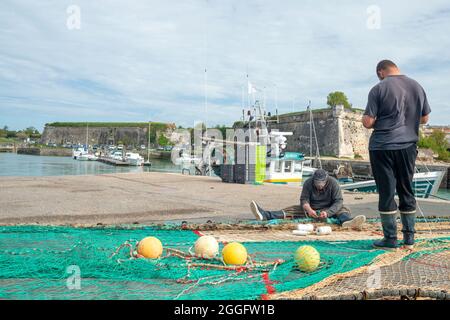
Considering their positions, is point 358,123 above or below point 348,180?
above

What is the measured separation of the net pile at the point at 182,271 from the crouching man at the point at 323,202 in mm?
1404

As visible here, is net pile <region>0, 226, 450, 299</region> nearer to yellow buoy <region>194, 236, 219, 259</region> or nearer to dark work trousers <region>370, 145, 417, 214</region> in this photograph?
yellow buoy <region>194, 236, 219, 259</region>

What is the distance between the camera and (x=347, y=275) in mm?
3270

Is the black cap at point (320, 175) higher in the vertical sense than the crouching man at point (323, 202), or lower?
higher

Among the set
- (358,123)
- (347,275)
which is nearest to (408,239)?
(347,275)

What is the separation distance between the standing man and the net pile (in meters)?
0.34

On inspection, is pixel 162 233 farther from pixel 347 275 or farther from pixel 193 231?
pixel 347 275

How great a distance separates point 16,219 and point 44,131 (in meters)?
145

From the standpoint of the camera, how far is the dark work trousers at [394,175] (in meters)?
4.47

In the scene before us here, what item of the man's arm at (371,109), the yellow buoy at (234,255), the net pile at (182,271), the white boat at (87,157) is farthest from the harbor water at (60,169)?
the man's arm at (371,109)

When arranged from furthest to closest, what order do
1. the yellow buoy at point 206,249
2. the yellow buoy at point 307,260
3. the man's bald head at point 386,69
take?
the man's bald head at point 386,69 < the yellow buoy at point 206,249 < the yellow buoy at point 307,260

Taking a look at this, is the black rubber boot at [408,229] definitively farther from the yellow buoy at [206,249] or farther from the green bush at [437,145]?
the green bush at [437,145]

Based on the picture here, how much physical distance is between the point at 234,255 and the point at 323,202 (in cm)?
318

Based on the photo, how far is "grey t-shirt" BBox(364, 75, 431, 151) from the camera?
447cm
